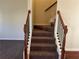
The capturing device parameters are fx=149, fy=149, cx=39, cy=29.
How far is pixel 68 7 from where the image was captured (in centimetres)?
509

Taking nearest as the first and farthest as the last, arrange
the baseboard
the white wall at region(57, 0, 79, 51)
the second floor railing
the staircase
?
the second floor railing
the staircase
the baseboard
the white wall at region(57, 0, 79, 51)

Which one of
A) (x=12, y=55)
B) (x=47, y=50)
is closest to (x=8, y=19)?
(x=12, y=55)

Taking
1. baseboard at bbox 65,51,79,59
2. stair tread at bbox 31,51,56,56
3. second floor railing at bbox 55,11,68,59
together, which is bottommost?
baseboard at bbox 65,51,79,59

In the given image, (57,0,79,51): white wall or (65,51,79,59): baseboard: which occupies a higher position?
(57,0,79,51): white wall

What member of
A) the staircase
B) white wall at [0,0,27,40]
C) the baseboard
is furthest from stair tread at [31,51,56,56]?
white wall at [0,0,27,40]

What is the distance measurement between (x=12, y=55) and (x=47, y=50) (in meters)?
1.25

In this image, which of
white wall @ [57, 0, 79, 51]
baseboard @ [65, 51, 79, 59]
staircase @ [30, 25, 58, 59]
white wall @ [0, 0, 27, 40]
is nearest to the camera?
staircase @ [30, 25, 58, 59]

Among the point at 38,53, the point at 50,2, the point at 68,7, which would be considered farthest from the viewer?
the point at 50,2

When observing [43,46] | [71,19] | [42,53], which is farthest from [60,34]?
[71,19]

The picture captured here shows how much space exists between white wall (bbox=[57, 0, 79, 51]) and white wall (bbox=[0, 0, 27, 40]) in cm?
243

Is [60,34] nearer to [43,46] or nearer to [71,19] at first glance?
[43,46]

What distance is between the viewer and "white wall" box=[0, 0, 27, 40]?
6.94m

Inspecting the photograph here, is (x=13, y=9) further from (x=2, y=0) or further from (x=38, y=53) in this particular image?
(x=38, y=53)

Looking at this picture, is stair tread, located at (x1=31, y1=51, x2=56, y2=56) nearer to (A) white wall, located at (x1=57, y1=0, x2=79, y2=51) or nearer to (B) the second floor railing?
(B) the second floor railing
